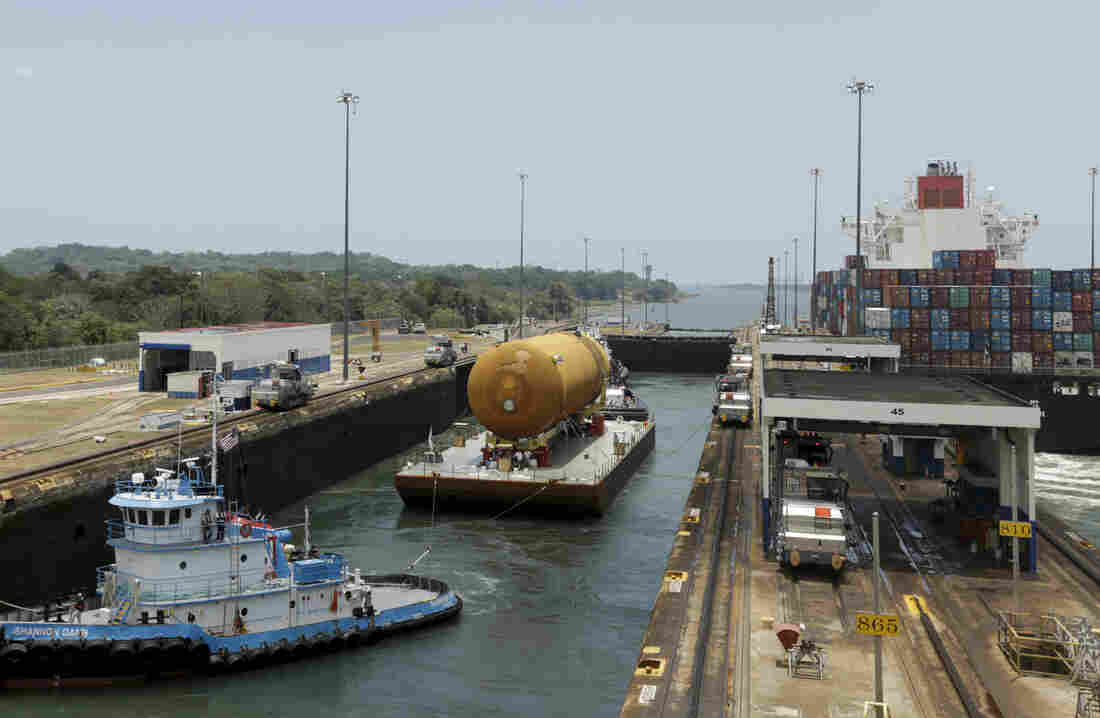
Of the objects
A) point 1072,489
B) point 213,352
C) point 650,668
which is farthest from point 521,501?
point 1072,489

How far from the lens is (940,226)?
9450 centimetres

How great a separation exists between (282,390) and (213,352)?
994 cm

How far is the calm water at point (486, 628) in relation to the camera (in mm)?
23000

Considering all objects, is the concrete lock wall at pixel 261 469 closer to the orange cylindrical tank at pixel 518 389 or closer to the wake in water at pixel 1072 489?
the orange cylindrical tank at pixel 518 389

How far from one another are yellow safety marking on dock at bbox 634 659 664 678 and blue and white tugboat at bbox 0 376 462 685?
8.65 m

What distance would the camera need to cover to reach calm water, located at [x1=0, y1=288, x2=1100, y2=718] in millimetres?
23000

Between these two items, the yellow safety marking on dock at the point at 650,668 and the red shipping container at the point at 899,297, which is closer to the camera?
the yellow safety marking on dock at the point at 650,668

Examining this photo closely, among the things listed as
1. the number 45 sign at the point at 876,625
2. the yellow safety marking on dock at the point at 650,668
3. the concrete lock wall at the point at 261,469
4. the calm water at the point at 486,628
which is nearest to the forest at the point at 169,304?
the concrete lock wall at the point at 261,469

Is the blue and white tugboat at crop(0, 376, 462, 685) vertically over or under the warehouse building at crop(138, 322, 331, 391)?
under

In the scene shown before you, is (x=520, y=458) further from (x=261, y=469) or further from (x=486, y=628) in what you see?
(x=486, y=628)

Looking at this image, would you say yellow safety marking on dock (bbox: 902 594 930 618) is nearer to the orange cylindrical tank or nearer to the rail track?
the orange cylindrical tank

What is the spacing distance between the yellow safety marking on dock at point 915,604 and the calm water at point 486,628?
24.1ft

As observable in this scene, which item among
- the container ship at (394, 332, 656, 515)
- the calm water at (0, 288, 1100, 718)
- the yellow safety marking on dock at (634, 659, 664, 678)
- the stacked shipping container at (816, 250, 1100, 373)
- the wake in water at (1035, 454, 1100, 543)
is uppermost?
the stacked shipping container at (816, 250, 1100, 373)

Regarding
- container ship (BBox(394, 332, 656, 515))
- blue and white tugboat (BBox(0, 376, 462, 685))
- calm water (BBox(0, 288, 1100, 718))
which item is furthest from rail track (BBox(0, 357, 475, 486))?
container ship (BBox(394, 332, 656, 515))
